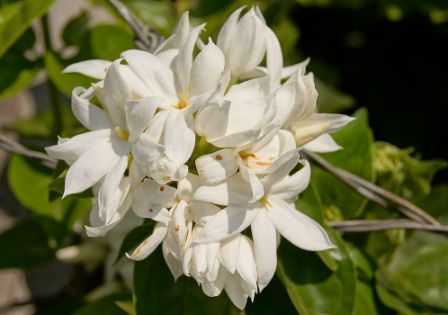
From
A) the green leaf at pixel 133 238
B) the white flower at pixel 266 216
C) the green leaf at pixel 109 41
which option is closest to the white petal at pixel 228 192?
the white flower at pixel 266 216

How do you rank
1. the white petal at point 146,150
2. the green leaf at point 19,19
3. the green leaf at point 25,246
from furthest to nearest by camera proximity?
the green leaf at point 25,246 < the green leaf at point 19,19 < the white petal at point 146,150

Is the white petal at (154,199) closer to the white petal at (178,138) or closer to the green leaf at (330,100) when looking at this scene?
the white petal at (178,138)

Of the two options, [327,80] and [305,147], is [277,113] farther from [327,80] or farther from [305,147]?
[327,80]

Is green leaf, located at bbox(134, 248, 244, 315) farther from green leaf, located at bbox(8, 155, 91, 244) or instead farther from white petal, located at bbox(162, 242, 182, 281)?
green leaf, located at bbox(8, 155, 91, 244)

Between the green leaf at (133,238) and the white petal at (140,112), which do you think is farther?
the green leaf at (133,238)

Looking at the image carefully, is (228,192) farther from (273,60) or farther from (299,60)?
(299,60)

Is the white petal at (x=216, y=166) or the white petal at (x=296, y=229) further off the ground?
the white petal at (x=216, y=166)
